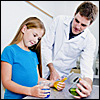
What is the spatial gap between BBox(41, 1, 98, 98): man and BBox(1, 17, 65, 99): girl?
4.5 inches

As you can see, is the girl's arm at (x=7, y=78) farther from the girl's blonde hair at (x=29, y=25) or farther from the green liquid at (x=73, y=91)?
the green liquid at (x=73, y=91)

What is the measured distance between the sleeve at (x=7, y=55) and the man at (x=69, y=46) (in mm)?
235

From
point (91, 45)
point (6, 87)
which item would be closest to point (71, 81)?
point (91, 45)

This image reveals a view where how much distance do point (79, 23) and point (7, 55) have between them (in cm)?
45

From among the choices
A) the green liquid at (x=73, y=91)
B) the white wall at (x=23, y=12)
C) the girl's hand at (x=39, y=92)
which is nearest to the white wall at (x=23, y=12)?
the white wall at (x=23, y=12)

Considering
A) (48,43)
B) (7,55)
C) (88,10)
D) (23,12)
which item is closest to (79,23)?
(88,10)

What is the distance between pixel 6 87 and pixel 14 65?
0.33 ft

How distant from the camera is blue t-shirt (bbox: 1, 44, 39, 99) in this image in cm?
60

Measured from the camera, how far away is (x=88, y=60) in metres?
0.88

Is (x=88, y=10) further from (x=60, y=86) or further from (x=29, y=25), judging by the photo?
(x=60, y=86)

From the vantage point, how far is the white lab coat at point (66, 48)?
2.78ft

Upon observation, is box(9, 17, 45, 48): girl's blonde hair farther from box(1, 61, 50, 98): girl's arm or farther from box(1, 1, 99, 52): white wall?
box(1, 61, 50, 98): girl's arm

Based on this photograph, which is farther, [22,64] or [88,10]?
[88,10]

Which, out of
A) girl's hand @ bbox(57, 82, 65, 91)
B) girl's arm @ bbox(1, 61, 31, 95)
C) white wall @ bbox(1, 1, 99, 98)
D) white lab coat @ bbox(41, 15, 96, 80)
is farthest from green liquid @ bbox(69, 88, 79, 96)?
white wall @ bbox(1, 1, 99, 98)
